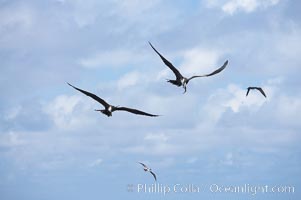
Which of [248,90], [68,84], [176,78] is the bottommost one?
[68,84]

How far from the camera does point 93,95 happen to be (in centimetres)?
5503

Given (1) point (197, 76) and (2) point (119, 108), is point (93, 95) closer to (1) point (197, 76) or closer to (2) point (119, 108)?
(2) point (119, 108)

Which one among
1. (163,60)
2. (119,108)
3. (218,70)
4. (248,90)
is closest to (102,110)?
(119,108)

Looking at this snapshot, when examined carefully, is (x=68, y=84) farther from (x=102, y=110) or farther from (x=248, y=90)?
(x=248, y=90)

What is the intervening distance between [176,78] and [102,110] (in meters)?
6.78

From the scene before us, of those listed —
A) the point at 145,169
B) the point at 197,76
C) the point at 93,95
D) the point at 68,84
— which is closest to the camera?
the point at 68,84

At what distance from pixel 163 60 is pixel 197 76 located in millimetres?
3446

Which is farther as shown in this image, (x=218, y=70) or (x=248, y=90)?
(x=248, y=90)

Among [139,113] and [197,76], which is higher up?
[197,76]

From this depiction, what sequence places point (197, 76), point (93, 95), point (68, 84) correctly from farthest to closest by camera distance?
1. point (197, 76)
2. point (93, 95)
3. point (68, 84)

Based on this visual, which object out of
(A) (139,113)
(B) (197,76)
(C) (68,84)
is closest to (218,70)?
(B) (197,76)

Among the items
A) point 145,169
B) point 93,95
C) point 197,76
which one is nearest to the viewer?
point 93,95

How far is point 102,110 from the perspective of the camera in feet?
185

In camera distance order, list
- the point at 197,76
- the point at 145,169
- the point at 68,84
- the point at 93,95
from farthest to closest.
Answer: the point at 145,169 → the point at 197,76 → the point at 93,95 → the point at 68,84
